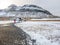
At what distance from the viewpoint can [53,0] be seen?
1.79 m

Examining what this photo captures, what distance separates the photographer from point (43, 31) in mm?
1725

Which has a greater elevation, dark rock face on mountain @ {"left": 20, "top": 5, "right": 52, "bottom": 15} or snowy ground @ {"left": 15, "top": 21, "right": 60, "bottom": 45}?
dark rock face on mountain @ {"left": 20, "top": 5, "right": 52, "bottom": 15}

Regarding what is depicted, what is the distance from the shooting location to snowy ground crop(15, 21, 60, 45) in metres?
1.67

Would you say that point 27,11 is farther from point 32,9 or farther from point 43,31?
point 43,31

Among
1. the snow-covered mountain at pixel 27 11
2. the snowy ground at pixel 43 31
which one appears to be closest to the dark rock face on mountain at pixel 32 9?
the snow-covered mountain at pixel 27 11

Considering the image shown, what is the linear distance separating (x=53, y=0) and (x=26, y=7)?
0.43 meters

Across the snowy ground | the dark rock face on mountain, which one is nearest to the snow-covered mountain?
the dark rock face on mountain

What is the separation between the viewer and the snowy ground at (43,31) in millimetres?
1667

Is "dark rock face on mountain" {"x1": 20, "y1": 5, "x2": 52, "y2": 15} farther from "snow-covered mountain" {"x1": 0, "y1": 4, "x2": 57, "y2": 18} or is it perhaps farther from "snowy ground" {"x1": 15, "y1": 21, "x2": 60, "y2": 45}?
"snowy ground" {"x1": 15, "y1": 21, "x2": 60, "y2": 45}

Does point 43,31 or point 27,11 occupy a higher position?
point 27,11

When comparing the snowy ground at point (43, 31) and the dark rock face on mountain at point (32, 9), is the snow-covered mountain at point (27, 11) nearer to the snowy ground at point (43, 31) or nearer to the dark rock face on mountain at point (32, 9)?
the dark rock face on mountain at point (32, 9)

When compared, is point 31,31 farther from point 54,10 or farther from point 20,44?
point 54,10


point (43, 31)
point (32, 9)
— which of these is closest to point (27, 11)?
point (32, 9)

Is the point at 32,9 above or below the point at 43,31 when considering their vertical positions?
above
